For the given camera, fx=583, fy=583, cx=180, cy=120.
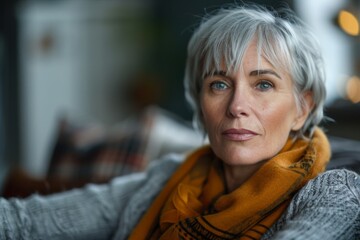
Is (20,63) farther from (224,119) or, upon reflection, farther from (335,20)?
(224,119)

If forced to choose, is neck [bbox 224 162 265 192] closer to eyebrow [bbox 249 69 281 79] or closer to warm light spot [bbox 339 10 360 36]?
eyebrow [bbox 249 69 281 79]

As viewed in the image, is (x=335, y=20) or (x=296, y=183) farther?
(x=335, y=20)

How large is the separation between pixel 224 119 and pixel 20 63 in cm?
512

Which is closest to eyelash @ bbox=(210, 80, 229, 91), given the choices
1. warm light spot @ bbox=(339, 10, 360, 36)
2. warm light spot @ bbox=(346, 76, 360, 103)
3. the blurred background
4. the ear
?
the ear

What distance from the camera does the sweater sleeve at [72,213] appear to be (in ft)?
5.31

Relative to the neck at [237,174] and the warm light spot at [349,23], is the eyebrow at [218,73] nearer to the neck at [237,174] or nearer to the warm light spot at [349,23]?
the neck at [237,174]

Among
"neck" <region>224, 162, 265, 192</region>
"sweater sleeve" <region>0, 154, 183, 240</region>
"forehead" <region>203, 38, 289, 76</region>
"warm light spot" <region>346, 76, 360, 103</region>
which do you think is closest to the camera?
"forehead" <region>203, 38, 289, 76</region>

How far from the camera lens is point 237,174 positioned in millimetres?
1508

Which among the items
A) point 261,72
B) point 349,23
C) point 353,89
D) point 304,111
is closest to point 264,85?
point 261,72

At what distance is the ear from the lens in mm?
1483

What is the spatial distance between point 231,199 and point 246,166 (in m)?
0.15

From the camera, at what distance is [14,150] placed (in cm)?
614

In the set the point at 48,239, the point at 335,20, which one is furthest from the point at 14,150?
the point at 48,239

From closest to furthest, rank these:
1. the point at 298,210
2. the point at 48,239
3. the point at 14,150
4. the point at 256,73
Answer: the point at 298,210, the point at 256,73, the point at 48,239, the point at 14,150
